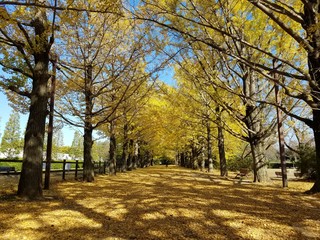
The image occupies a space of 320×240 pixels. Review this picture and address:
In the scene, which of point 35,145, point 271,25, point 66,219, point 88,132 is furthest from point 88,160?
point 271,25

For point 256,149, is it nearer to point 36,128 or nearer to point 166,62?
point 166,62

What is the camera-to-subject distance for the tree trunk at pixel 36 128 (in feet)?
22.5

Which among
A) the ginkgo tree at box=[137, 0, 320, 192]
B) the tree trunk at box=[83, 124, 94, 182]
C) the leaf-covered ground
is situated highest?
the ginkgo tree at box=[137, 0, 320, 192]

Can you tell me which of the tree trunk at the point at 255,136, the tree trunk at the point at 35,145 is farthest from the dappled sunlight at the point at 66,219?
the tree trunk at the point at 255,136

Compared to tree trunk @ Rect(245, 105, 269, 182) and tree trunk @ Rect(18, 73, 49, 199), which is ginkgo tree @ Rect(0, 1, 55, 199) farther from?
tree trunk @ Rect(245, 105, 269, 182)

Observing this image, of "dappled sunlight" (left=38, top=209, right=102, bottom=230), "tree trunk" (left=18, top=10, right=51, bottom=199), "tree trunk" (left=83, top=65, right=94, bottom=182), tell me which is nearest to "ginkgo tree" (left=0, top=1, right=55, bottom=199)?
"tree trunk" (left=18, top=10, right=51, bottom=199)

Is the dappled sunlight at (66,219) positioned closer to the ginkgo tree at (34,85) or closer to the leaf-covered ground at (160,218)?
the leaf-covered ground at (160,218)

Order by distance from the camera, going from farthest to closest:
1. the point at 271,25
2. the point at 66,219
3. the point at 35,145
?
the point at 271,25 < the point at 35,145 < the point at 66,219

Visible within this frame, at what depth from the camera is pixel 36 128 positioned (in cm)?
715

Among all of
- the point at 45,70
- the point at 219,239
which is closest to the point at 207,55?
the point at 45,70

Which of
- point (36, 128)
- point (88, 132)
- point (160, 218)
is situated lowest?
point (160, 218)

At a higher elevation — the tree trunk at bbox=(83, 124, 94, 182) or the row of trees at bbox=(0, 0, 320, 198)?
the row of trees at bbox=(0, 0, 320, 198)

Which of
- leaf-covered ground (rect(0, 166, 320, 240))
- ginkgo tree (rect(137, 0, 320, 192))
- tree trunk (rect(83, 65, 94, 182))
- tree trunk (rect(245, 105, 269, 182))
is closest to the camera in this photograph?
leaf-covered ground (rect(0, 166, 320, 240))

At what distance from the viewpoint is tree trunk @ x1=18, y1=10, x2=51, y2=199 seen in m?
6.86
